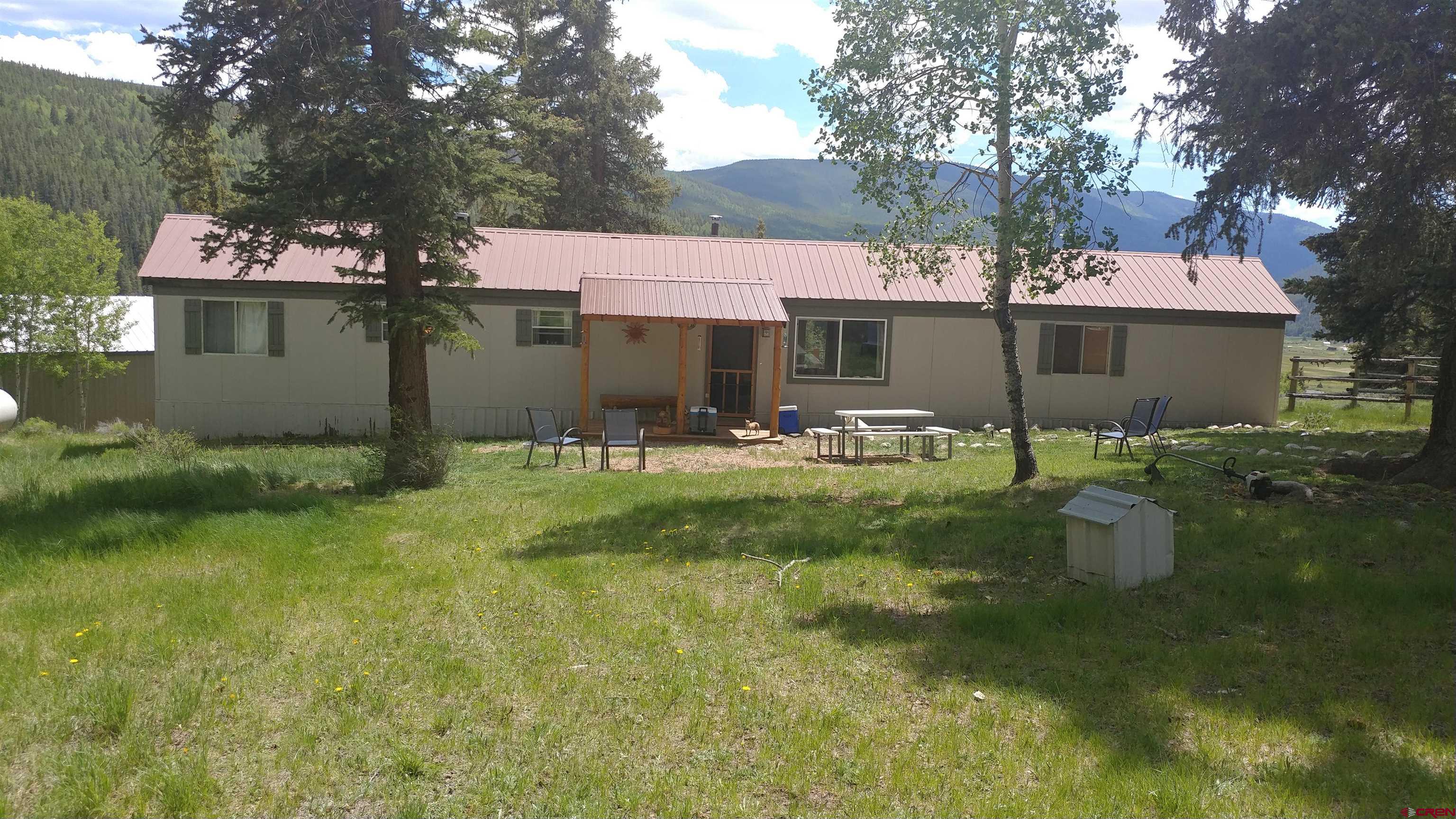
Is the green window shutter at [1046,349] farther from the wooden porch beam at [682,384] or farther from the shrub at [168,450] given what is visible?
the shrub at [168,450]

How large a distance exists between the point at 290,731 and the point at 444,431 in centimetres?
759

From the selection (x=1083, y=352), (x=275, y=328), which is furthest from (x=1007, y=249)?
(x=275, y=328)

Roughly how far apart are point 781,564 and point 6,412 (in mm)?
17116

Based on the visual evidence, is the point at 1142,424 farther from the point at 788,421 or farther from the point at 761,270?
the point at 761,270

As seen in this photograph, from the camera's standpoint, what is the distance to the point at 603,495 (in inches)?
388

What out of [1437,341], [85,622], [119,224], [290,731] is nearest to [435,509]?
[85,622]

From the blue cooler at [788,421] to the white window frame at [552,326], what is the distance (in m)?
3.93

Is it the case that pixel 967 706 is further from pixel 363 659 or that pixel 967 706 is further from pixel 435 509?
pixel 435 509

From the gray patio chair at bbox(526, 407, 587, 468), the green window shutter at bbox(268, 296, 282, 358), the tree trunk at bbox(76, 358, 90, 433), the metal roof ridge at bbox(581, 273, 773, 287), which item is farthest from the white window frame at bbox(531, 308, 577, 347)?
the tree trunk at bbox(76, 358, 90, 433)

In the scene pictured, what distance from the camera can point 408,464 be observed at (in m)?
10.6

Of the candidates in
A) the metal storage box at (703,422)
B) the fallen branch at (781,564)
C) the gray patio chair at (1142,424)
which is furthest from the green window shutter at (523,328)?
the fallen branch at (781,564)

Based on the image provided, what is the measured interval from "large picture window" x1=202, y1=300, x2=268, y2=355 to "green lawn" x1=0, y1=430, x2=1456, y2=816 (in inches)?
335

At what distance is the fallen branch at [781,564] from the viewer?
6328 millimetres

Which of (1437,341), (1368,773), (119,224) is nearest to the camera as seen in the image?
(1368,773)
